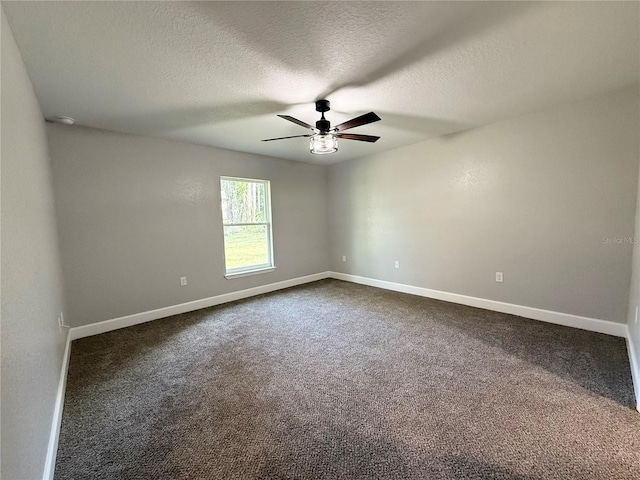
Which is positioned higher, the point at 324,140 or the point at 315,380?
the point at 324,140

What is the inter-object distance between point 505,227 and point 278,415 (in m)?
3.27

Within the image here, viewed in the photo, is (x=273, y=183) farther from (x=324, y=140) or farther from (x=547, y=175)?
(x=547, y=175)

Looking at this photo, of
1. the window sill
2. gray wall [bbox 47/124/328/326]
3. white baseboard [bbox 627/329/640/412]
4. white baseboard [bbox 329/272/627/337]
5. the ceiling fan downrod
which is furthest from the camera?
the window sill

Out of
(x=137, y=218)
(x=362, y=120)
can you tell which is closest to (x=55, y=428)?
(x=137, y=218)

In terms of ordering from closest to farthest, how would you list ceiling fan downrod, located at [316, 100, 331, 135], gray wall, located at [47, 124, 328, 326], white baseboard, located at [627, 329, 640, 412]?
1. white baseboard, located at [627, 329, 640, 412]
2. ceiling fan downrod, located at [316, 100, 331, 135]
3. gray wall, located at [47, 124, 328, 326]

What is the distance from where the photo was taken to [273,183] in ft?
15.7

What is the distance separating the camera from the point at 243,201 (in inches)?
179

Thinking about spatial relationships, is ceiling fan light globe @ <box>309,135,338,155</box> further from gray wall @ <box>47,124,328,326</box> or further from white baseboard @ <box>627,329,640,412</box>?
white baseboard @ <box>627,329,640,412</box>

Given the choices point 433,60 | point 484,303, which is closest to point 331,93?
point 433,60

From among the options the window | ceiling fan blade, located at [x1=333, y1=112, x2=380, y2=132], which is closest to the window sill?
the window

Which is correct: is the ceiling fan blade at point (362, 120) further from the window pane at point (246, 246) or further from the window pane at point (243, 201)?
the window pane at point (246, 246)

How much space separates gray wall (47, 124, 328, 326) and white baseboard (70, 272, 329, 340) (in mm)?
69

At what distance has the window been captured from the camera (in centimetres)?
436

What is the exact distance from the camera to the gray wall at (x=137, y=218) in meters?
3.07
